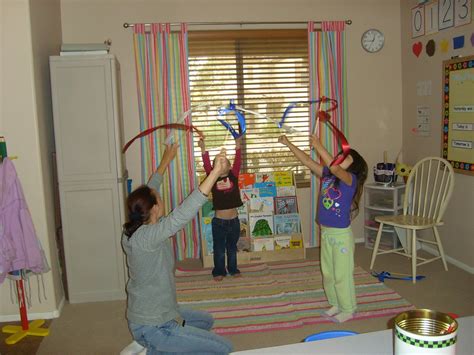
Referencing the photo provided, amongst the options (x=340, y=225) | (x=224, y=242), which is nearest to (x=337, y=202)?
(x=340, y=225)

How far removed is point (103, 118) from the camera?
3574 mm

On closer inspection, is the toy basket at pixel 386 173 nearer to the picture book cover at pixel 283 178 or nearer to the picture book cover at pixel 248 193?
the picture book cover at pixel 283 178

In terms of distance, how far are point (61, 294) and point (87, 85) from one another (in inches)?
65.6

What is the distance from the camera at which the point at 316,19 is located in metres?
4.74

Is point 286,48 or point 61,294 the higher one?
point 286,48

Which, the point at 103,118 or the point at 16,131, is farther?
the point at 103,118

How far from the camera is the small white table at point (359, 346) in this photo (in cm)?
124

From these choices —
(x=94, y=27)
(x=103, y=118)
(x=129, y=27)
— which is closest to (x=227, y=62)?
(x=129, y=27)

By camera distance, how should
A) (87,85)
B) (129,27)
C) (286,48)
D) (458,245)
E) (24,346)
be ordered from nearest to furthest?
(24,346) → (87,85) → (458,245) → (129,27) → (286,48)

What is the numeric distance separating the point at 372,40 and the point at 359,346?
13.9ft

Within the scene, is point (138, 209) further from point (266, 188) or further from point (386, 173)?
point (386, 173)

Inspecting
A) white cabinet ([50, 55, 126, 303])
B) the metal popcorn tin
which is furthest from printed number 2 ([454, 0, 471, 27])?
the metal popcorn tin

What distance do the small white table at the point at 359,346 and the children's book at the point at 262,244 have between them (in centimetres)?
320

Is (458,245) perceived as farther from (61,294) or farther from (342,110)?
(61,294)
